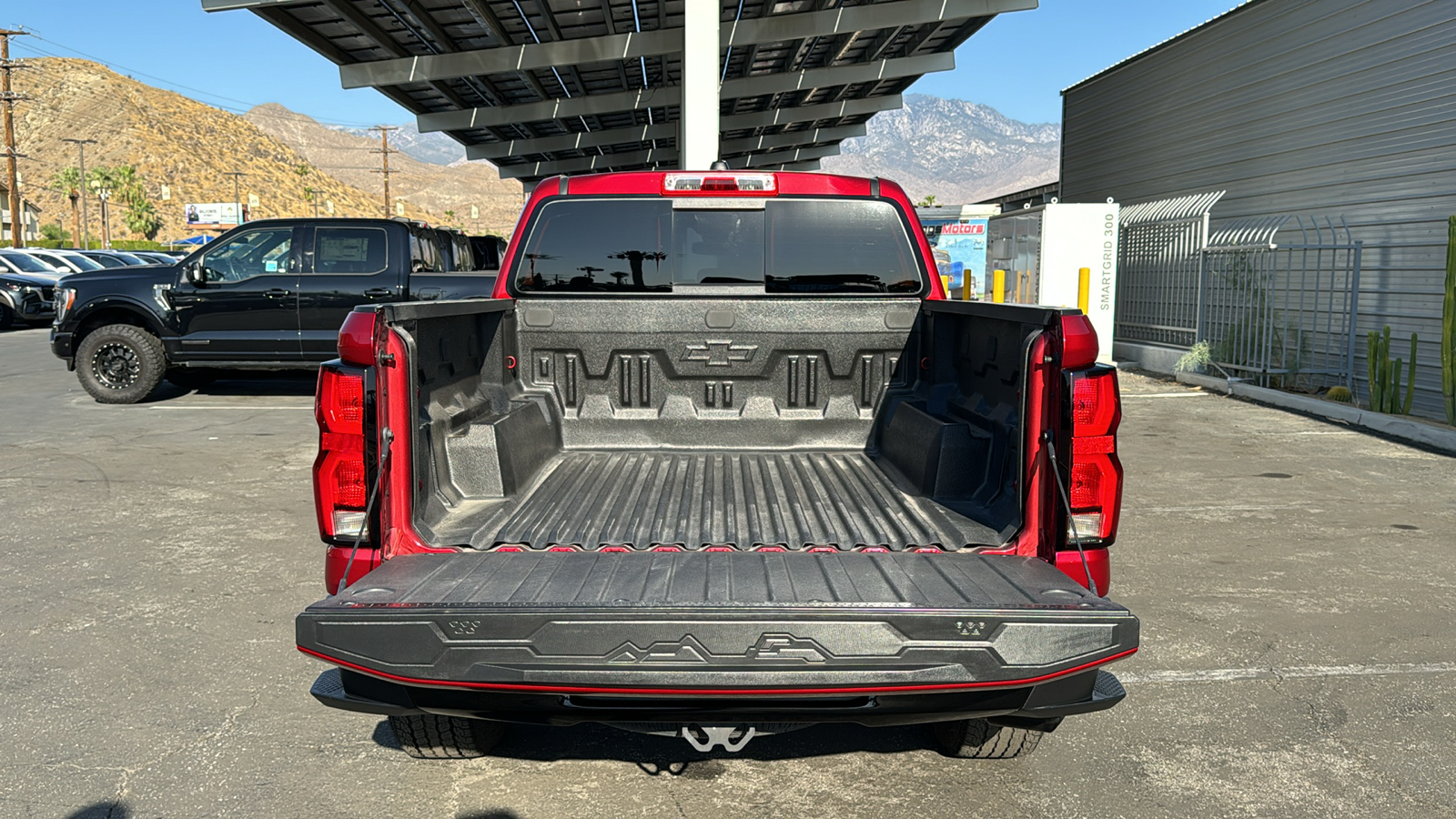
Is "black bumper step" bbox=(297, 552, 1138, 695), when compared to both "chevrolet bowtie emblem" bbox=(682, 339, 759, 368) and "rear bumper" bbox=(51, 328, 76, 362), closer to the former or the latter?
"chevrolet bowtie emblem" bbox=(682, 339, 759, 368)

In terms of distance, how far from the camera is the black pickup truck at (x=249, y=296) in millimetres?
12703

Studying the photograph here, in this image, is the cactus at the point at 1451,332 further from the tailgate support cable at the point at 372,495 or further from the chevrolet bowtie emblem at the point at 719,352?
the tailgate support cable at the point at 372,495

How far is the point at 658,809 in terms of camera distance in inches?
137

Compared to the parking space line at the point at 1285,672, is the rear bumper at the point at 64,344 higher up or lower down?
higher up

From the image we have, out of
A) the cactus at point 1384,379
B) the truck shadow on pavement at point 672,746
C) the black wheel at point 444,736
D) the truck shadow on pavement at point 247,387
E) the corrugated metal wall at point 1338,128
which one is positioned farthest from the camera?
the truck shadow on pavement at point 247,387

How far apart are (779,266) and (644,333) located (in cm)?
69

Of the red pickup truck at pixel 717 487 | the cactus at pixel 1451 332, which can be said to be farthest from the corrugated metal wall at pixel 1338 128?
the red pickup truck at pixel 717 487

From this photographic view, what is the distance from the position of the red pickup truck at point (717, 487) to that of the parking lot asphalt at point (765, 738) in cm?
30

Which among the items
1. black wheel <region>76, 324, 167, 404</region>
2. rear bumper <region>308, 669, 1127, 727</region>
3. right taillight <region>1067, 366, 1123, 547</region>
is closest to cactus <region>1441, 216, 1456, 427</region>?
right taillight <region>1067, 366, 1123, 547</region>

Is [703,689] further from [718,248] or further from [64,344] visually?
[64,344]

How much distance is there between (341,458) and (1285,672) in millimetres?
3925

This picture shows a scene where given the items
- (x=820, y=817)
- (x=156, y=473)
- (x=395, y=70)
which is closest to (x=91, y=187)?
(x=395, y=70)

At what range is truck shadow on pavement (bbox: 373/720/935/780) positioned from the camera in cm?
383

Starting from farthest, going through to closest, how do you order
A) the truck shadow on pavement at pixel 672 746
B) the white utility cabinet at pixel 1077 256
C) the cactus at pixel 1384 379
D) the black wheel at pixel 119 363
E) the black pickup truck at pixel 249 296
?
the white utility cabinet at pixel 1077 256, the black wheel at pixel 119 363, the black pickup truck at pixel 249 296, the cactus at pixel 1384 379, the truck shadow on pavement at pixel 672 746
